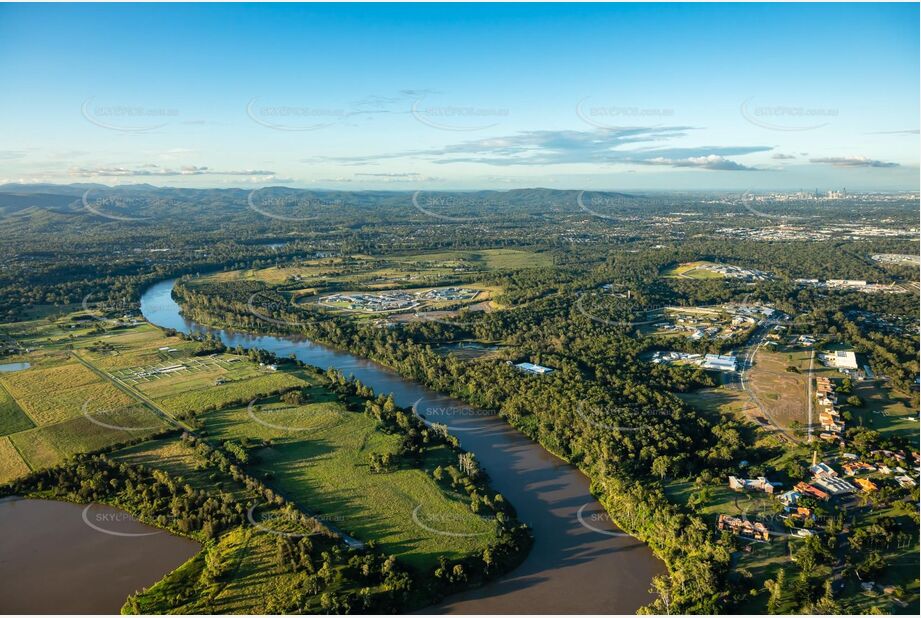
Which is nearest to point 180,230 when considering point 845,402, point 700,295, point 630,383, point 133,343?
point 133,343

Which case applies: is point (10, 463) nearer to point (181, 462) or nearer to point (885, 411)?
point (181, 462)

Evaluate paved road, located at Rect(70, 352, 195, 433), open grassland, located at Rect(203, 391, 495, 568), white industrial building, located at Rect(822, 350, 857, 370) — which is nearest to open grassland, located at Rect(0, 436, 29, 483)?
paved road, located at Rect(70, 352, 195, 433)

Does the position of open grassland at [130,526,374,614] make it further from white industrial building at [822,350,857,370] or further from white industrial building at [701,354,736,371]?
white industrial building at [822,350,857,370]

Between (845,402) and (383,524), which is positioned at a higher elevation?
(845,402)

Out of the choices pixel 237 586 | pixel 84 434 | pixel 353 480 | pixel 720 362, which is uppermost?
pixel 720 362

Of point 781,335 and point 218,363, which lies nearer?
point 218,363

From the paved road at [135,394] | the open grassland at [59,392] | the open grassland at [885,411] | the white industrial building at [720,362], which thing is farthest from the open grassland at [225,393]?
the open grassland at [885,411]

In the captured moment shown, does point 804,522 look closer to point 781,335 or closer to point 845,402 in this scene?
point 845,402

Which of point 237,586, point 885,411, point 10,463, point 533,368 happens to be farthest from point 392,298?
point 237,586
